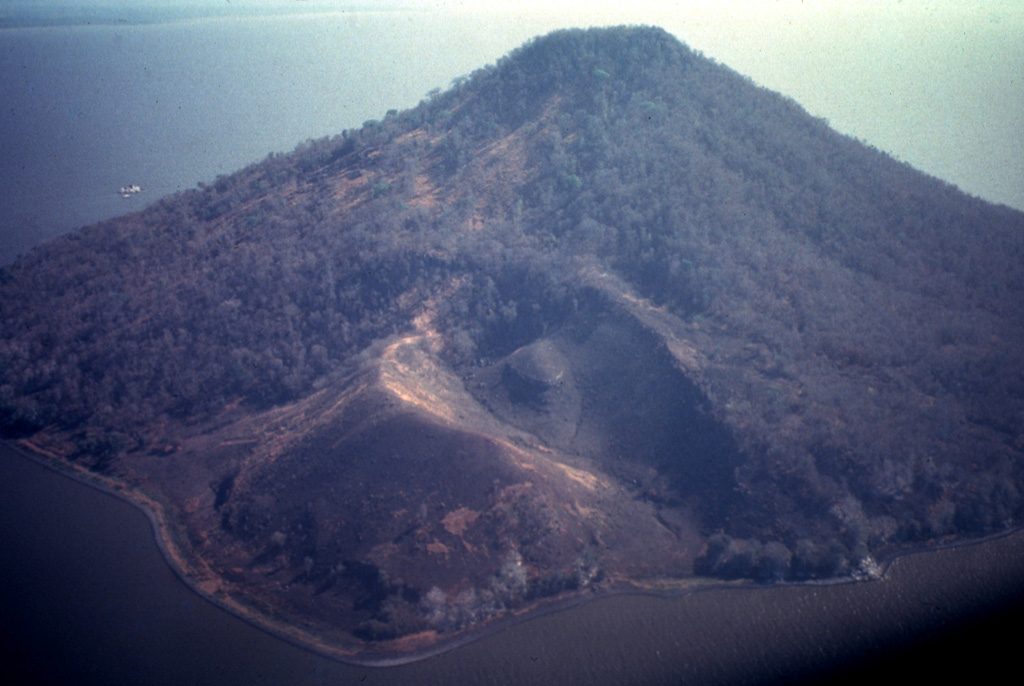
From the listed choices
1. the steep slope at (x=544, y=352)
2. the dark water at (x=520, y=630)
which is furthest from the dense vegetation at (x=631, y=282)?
the dark water at (x=520, y=630)

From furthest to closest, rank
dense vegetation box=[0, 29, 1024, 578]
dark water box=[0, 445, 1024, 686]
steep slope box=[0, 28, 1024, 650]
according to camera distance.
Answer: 1. dense vegetation box=[0, 29, 1024, 578]
2. steep slope box=[0, 28, 1024, 650]
3. dark water box=[0, 445, 1024, 686]

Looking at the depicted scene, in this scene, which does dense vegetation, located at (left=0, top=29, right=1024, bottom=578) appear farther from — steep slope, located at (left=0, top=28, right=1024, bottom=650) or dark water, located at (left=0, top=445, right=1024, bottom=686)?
dark water, located at (left=0, top=445, right=1024, bottom=686)

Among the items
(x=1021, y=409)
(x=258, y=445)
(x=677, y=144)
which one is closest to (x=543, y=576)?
(x=258, y=445)

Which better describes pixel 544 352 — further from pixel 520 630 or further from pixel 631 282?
pixel 520 630

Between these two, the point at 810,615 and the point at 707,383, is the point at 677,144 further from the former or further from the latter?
the point at 810,615

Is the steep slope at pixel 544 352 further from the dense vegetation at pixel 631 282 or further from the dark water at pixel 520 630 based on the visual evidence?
the dark water at pixel 520 630

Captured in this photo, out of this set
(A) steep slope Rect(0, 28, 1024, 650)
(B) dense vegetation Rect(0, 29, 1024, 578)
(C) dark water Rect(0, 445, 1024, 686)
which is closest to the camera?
(C) dark water Rect(0, 445, 1024, 686)

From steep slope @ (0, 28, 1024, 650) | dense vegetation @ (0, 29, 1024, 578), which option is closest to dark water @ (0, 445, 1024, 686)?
steep slope @ (0, 28, 1024, 650)

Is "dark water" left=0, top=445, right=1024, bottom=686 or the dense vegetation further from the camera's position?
the dense vegetation
